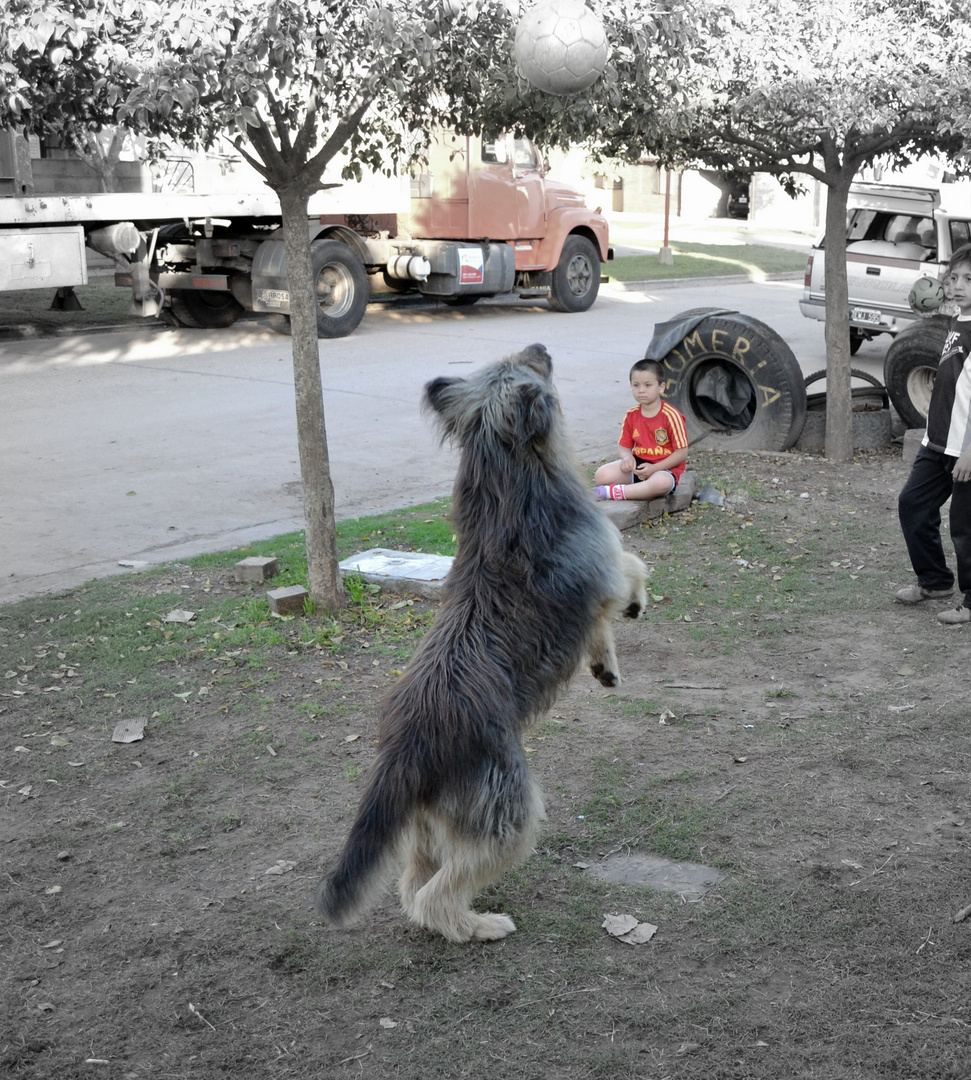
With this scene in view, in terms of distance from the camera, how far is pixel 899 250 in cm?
1432

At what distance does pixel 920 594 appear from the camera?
6207 mm

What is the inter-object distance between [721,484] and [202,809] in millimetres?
5368

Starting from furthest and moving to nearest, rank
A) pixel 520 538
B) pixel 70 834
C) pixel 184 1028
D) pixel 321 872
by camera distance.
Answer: pixel 70 834 → pixel 321 872 → pixel 520 538 → pixel 184 1028

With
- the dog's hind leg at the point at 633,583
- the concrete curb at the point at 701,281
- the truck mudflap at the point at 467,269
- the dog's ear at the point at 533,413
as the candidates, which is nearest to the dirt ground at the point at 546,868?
the dog's hind leg at the point at 633,583

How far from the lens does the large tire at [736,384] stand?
9.27m

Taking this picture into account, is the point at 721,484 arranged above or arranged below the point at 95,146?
below

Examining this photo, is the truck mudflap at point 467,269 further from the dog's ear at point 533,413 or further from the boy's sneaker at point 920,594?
the dog's ear at point 533,413

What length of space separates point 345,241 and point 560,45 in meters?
12.5

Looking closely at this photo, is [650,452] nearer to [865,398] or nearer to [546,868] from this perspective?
[865,398]

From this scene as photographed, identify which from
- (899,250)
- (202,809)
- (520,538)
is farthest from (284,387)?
(520,538)

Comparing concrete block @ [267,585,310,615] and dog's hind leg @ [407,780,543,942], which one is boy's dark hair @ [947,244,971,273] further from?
dog's hind leg @ [407,780,543,942]

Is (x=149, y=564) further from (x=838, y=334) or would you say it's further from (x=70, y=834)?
(x=838, y=334)

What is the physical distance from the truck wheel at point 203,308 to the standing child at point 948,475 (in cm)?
→ 1280

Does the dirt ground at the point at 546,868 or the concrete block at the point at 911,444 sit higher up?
the concrete block at the point at 911,444
